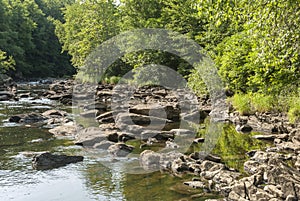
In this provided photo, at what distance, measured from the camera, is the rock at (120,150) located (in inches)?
514

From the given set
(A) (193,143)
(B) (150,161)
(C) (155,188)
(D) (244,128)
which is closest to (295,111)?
(D) (244,128)

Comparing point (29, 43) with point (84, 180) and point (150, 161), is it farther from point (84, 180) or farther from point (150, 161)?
point (84, 180)

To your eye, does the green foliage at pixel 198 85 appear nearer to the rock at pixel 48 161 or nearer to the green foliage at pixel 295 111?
the green foliage at pixel 295 111

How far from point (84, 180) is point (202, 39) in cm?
2004

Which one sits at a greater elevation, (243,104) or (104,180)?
(243,104)

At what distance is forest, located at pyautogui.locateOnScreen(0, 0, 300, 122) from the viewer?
10.0 meters

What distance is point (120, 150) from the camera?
13258mm

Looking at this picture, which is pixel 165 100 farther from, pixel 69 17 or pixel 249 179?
pixel 69 17

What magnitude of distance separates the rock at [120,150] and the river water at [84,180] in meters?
0.69

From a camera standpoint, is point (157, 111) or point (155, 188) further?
point (157, 111)

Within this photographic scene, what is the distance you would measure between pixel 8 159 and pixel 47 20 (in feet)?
227

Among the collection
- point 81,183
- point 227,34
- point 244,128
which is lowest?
point 81,183

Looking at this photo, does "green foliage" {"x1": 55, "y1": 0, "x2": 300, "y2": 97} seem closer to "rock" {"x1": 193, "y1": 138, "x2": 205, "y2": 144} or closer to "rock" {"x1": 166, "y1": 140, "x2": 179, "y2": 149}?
"rock" {"x1": 193, "y1": 138, "x2": 205, "y2": 144}

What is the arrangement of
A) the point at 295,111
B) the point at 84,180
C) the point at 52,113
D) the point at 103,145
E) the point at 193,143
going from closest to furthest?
the point at 84,180 → the point at 103,145 → the point at 193,143 → the point at 295,111 → the point at 52,113
